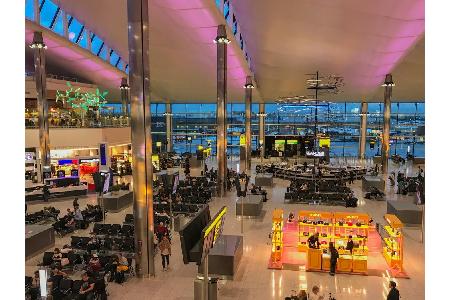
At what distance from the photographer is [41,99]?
A: 25.8 m

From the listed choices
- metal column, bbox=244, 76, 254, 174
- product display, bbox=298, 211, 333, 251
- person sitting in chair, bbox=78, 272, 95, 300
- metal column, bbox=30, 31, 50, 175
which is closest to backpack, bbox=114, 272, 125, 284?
person sitting in chair, bbox=78, 272, 95, 300

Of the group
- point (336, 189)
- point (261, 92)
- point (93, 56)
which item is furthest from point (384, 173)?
point (93, 56)

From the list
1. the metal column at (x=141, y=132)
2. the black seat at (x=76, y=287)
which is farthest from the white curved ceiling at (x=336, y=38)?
the black seat at (x=76, y=287)

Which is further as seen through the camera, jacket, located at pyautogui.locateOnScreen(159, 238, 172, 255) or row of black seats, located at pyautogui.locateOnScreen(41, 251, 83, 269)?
jacket, located at pyautogui.locateOnScreen(159, 238, 172, 255)

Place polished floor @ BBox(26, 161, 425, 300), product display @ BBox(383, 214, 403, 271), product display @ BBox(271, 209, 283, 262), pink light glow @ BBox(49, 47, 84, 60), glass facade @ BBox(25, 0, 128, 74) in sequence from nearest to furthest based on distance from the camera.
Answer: polished floor @ BBox(26, 161, 425, 300), product display @ BBox(383, 214, 403, 271), product display @ BBox(271, 209, 283, 262), glass facade @ BBox(25, 0, 128, 74), pink light glow @ BBox(49, 47, 84, 60)

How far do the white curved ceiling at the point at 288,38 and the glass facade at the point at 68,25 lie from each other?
115 cm

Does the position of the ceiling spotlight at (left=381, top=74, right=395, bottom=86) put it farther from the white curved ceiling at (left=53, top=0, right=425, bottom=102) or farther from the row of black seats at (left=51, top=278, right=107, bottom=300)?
the row of black seats at (left=51, top=278, right=107, bottom=300)

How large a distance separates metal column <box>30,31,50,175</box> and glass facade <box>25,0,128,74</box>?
1635mm

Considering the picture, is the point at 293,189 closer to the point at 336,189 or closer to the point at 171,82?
the point at 336,189

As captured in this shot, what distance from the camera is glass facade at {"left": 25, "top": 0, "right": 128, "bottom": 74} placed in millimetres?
26487

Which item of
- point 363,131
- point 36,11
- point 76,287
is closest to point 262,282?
point 76,287

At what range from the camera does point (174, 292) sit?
33.8 feet
